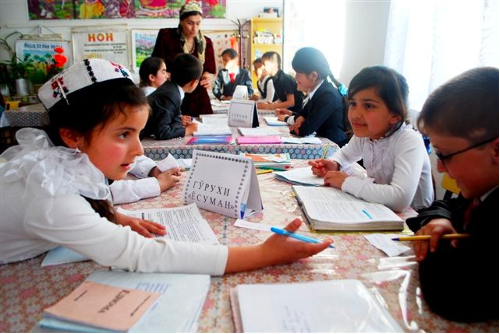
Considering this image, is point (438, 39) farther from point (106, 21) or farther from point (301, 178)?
point (106, 21)

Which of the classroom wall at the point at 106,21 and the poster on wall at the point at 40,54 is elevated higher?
the classroom wall at the point at 106,21

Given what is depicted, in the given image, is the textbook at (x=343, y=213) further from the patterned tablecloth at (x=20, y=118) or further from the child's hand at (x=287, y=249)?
the patterned tablecloth at (x=20, y=118)

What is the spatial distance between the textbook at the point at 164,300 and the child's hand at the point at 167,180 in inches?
22.7

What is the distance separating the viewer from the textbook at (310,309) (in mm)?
549

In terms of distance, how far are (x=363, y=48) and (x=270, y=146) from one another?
2674mm

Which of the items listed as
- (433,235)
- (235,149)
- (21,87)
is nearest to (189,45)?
(235,149)

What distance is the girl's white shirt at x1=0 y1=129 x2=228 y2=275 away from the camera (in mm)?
712

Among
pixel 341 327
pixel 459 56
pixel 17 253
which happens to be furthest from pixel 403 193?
pixel 459 56

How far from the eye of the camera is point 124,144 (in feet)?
2.90

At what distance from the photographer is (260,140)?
2051mm

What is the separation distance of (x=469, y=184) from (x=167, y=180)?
3.02ft

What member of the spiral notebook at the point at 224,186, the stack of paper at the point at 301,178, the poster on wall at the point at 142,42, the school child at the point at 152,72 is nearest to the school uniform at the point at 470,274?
the spiral notebook at the point at 224,186

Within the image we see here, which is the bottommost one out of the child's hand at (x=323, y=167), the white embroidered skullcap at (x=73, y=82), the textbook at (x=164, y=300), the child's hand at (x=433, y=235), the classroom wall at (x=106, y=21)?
the child's hand at (x=323, y=167)

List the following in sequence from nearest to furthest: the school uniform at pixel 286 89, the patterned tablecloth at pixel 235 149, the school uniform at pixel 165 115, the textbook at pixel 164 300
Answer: the textbook at pixel 164 300, the patterned tablecloth at pixel 235 149, the school uniform at pixel 165 115, the school uniform at pixel 286 89
